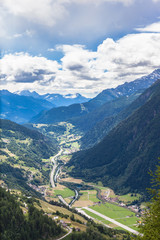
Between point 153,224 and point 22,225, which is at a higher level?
point 153,224

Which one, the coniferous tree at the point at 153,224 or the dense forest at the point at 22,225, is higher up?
the coniferous tree at the point at 153,224

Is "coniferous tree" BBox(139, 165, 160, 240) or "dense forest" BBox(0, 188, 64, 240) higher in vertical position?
"coniferous tree" BBox(139, 165, 160, 240)

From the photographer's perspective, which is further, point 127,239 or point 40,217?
point 127,239

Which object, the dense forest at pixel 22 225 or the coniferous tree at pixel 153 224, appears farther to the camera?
the dense forest at pixel 22 225

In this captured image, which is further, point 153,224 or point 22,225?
point 22,225

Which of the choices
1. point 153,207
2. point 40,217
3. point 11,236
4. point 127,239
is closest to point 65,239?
point 40,217

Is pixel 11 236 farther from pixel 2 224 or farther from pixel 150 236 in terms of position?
pixel 150 236

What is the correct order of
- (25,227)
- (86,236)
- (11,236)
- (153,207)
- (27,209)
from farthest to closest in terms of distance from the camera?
(27,209)
(86,236)
(25,227)
(11,236)
(153,207)

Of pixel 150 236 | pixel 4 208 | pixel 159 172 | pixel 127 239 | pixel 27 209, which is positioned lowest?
pixel 127 239

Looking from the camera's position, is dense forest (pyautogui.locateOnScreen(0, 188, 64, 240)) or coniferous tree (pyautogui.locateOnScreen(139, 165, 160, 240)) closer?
coniferous tree (pyautogui.locateOnScreen(139, 165, 160, 240))

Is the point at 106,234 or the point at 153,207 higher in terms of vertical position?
the point at 153,207

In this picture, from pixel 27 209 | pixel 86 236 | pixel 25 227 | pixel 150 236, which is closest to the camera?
pixel 150 236
